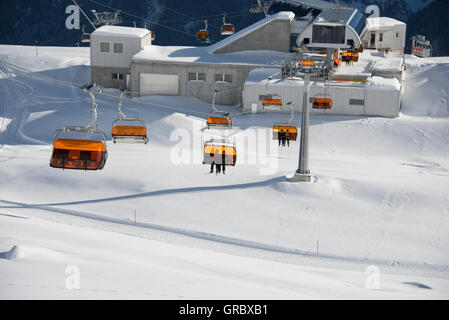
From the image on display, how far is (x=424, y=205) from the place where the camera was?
86.1 ft

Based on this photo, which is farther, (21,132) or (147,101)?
(147,101)

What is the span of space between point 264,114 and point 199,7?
7208cm

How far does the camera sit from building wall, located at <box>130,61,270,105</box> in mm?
44469

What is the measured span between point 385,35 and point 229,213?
37581 millimetres

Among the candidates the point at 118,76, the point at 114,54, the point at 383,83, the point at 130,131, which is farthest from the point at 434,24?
the point at 130,131

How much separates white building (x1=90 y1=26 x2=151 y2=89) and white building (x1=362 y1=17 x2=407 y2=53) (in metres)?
20.6

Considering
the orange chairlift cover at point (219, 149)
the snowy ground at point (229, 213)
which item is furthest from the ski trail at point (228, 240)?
the orange chairlift cover at point (219, 149)

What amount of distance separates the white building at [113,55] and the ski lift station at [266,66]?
7 centimetres

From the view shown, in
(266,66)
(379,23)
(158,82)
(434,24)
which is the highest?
(434,24)

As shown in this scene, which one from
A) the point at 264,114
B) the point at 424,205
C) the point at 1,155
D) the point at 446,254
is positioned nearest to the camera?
the point at 446,254

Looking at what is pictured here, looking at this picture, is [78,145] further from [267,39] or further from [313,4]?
[313,4]

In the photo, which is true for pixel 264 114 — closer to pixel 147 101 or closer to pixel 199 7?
pixel 147 101

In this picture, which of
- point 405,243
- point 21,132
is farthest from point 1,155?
point 405,243

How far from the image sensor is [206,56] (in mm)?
46906
